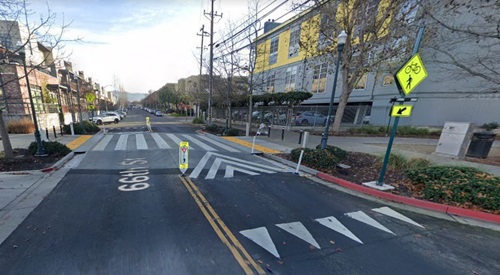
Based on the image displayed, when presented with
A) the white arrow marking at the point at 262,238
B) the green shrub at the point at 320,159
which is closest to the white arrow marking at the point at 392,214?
the green shrub at the point at 320,159

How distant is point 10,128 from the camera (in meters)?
15.1

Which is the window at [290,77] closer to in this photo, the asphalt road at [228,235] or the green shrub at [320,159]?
the green shrub at [320,159]

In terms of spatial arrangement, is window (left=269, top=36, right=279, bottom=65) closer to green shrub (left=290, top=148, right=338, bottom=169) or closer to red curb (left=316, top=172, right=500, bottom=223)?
green shrub (left=290, top=148, right=338, bottom=169)

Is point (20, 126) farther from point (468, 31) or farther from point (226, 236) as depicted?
point (468, 31)

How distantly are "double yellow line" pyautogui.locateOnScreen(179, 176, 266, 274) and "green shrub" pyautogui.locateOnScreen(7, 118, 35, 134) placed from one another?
63.0 ft

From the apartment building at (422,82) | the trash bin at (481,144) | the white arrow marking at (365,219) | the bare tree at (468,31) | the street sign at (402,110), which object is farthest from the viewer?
the apartment building at (422,82)

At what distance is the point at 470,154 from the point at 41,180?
16700 mm

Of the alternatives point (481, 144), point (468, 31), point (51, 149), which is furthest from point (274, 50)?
point (51, 149)

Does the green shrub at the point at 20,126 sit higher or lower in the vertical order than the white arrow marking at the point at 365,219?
lower

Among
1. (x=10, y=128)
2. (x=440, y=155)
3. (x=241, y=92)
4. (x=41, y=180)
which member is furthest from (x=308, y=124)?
(x=10, y=128)

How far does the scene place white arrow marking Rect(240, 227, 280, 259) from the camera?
3.05 metres

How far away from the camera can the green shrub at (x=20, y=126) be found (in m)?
15.1

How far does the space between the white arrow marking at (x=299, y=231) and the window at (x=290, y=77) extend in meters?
27.9

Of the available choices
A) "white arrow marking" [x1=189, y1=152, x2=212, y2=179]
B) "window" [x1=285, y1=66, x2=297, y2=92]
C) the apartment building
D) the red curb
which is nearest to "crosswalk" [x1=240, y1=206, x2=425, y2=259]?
the red curb
